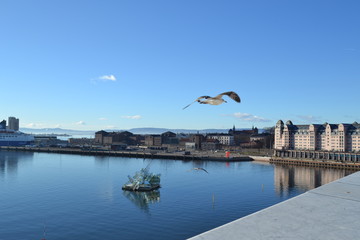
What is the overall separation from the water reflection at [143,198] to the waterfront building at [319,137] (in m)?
68.9

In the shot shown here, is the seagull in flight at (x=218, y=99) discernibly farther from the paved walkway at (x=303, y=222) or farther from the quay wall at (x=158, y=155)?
the quay wall at (x=158, y=155)

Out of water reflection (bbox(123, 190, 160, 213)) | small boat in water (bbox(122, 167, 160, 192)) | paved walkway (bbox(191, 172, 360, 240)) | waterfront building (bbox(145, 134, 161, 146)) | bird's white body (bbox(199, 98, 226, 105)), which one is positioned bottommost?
water reflection (bbox(123, 190, 160, 213))

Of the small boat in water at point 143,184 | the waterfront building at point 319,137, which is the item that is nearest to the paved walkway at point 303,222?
the small boat in water at point 143,184

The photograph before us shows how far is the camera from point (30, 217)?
1038 inches

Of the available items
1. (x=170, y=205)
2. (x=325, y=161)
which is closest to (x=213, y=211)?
(x=170, y=205)

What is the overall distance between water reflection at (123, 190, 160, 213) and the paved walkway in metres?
17.2

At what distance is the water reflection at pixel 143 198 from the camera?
31.5 meters

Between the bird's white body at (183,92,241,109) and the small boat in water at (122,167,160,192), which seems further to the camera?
the small boat in water at (122,167,160,192)

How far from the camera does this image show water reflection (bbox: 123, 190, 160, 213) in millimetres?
31547

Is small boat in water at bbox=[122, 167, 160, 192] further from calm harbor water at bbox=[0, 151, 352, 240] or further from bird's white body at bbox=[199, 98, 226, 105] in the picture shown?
bird's white body at bbox=[199, 98, 226, 105]

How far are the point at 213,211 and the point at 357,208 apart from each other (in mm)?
15476

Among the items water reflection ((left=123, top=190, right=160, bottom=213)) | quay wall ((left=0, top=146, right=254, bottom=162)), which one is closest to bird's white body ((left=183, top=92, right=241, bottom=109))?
water reflection ((left=123, top=190, right=160, bottom=213))

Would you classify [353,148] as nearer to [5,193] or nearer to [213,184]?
[213,184]

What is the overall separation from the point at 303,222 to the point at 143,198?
82.0ft
